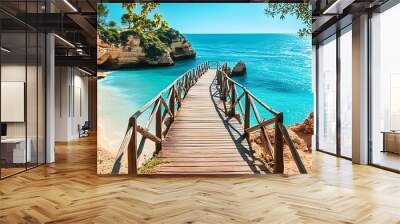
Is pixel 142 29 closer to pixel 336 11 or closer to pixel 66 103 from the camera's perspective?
pixel 336 11

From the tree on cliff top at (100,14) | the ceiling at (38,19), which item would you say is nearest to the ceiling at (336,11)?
the tree on cliff top at (100,14)

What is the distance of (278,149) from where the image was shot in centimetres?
630

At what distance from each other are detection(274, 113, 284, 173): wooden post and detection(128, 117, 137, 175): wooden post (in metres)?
2.22

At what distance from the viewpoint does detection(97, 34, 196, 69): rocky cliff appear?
6.39 m

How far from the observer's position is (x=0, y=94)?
6.25 m

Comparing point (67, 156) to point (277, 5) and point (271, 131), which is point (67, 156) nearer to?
point (271, 131)

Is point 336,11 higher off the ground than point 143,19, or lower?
higher

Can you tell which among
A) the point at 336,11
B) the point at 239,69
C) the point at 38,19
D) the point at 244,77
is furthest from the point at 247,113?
the point at 38,19

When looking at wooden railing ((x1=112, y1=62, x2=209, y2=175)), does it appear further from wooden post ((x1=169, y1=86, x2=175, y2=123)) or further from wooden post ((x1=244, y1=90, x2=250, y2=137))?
wooden post ((x1=244, y1=90, x2=250, y2=137))

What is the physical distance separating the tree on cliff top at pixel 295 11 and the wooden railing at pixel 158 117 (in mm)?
1385

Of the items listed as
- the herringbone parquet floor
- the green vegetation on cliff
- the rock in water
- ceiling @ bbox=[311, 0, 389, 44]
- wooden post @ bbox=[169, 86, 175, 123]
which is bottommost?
the herringbone parquet floor

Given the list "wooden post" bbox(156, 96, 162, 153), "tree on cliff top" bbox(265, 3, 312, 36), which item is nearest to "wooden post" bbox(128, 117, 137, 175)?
"wooden post" bbox(156, 96, 162, 153)

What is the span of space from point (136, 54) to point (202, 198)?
9.08ft

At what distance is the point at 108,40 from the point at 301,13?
10.4 ft
